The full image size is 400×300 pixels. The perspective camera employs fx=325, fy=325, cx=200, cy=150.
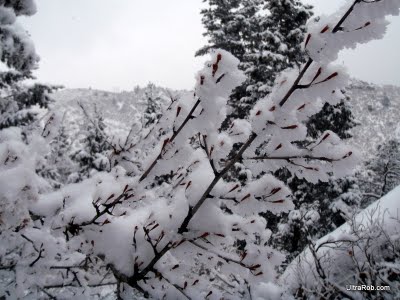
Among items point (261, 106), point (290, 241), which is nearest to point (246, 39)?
point (290, 241)

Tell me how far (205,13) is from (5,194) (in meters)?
16.7

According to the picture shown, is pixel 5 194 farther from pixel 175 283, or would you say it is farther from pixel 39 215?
pixel 175 283

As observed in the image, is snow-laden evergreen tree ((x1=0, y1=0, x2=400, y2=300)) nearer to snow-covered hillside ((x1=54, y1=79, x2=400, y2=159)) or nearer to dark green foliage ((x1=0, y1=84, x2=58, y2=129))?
dark green foliage ((x1=0, y1=84, x2=58, y2=129))

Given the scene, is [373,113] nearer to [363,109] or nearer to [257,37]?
[363,109]

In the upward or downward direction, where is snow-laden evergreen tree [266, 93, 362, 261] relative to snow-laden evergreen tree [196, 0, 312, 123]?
downward

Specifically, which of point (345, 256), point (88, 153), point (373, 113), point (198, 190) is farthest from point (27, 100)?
point (373, 113)

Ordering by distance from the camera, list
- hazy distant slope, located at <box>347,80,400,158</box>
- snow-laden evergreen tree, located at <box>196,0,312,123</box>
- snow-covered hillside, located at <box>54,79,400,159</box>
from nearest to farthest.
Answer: snow-laden evergreen tree, located at <box>196,0,312,123</box>, snow-covered hillside, located at <box>54,79,400,159</box>, hazy distant slope, located at <box>347,80,400,158</box>

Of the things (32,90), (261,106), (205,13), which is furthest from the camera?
(205,13)

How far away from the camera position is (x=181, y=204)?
155cm

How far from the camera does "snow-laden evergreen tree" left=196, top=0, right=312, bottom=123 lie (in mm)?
13742

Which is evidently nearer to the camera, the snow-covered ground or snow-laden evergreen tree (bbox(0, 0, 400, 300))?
snow-laden evergreen tree (bbox(0, 0, 400, 300))

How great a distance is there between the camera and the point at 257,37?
49.9ft

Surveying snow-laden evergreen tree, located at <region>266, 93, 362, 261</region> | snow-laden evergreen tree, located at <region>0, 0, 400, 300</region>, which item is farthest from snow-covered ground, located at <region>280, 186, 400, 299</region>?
snow-laden evergreen tree, located at <region>266, 93, 362, 261</region>

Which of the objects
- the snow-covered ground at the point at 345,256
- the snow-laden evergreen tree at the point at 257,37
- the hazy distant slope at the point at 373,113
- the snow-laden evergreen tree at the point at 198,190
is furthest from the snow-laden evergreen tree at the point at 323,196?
the hazy distant slope at the point at 373,113
